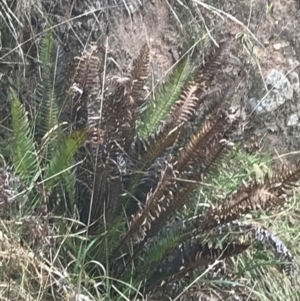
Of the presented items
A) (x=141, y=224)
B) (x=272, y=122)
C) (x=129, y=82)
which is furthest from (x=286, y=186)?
(x=272, y=122)

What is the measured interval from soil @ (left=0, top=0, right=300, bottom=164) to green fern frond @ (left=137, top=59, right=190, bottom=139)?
0.78 ft

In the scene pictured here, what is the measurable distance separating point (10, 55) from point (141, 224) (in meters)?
0.71

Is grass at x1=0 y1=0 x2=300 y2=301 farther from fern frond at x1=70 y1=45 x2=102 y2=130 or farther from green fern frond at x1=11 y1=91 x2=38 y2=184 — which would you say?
fern frond at x1=70 y1=45 x2=102 y2=130

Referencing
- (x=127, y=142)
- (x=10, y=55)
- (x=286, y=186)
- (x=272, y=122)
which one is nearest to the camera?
(x=286, y=186)

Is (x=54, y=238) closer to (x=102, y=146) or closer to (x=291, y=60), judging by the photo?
A: (x=102, y=146)

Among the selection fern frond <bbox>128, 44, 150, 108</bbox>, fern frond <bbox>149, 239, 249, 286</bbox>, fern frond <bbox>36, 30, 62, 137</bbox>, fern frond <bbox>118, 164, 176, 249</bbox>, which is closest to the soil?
fern frond <bbox>36, 30, 62, 137</bbox>

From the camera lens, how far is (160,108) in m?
2.33

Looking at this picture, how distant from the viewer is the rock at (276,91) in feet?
9.33

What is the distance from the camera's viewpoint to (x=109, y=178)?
221cm

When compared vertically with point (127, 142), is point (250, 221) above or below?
below

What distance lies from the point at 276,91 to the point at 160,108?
68 cm

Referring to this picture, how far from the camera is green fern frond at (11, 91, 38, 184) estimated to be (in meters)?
2.15

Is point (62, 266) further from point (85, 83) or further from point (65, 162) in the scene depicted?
point (85, 83)

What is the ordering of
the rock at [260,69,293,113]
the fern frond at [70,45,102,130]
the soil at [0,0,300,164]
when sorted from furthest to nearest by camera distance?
1. the rock at [260,69,293,113]
2. the soil at [0,0,300,164]
3. the fern frond at [70,45,102,130]
